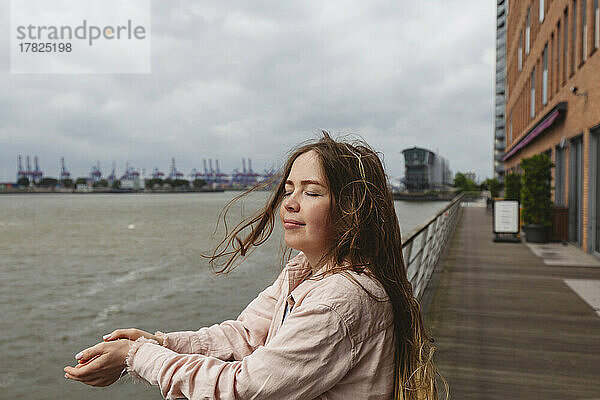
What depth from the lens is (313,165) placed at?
154 centimetres

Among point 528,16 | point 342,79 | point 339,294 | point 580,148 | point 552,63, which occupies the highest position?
point 342,79

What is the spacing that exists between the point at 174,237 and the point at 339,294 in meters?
38.1

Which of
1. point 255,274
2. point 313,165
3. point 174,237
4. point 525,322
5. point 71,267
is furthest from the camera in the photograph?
point 174,237

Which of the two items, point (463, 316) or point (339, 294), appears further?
point (463, 316)

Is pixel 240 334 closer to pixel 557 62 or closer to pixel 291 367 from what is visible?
pixel 291 367

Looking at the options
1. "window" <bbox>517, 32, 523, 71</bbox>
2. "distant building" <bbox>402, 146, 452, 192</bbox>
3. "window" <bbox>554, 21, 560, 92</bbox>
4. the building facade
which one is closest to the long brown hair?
"window" <bbox>554, 21, 560, 92</bbox>

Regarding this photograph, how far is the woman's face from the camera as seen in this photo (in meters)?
1.50

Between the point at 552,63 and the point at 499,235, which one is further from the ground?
the point at 552,63

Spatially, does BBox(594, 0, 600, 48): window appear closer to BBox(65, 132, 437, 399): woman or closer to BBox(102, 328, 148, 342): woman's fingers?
BBox(65, 132, 437, 399): woman

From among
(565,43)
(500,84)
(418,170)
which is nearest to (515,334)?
(565,43)

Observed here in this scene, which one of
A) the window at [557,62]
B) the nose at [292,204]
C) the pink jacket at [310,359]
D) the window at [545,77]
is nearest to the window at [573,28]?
the window at [557,62]

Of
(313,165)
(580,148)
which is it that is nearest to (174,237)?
(580,148)

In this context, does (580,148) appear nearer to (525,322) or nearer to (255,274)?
(525,322)

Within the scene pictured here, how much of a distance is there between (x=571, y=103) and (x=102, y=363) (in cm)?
1284
